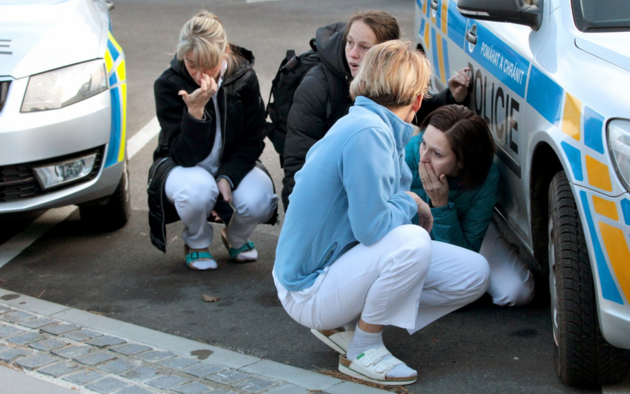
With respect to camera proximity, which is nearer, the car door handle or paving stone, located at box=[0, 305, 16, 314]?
paving stone, located at box=[0, 305, 16, 314]

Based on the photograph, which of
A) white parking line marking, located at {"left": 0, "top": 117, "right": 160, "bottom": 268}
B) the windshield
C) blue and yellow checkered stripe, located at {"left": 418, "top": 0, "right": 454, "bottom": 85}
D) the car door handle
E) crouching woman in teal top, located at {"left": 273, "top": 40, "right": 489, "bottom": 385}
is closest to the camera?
crouching woman in teal top, located at {"left": 273, "top": 40, "right": 489, "bottom": 385}

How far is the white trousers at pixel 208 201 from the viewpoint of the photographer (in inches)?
153

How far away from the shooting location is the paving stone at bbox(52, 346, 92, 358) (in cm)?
296

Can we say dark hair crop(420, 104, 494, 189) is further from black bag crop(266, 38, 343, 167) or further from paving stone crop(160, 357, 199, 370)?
paving stone crop(160, 357, 199, 370)

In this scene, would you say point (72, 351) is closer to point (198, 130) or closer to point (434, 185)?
point (198, 130)

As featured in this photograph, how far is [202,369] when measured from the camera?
2.85 meters

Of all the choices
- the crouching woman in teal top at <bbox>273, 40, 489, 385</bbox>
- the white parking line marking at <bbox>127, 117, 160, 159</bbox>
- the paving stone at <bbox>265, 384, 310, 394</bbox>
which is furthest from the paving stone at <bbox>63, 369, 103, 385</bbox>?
the white parking line marking at <bbox>127, 117, 160, 159</bbox>

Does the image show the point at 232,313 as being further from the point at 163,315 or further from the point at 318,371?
the point at 318,371

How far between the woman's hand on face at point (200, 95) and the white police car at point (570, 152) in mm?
1277

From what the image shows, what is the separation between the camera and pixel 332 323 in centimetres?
288

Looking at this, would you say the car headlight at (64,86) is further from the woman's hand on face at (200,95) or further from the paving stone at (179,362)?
the paving stone at (179,362)

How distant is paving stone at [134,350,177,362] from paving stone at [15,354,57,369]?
0.32 m

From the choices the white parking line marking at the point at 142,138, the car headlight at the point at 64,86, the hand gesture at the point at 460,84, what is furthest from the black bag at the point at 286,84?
the white parking line marking at the point at 142,138

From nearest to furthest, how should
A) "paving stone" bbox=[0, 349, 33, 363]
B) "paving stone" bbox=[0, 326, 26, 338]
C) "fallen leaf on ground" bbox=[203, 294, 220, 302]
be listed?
"paving stone" bbox=[0, 349, 33, 363] < "paving stone" bbox=[0, 326, 26, 338] < "fallen leaf on ground" bbox=[203, 294, 220, 302]
